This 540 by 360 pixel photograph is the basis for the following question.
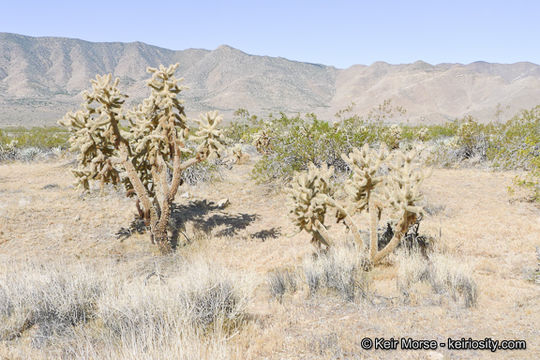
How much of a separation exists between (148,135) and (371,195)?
551cm

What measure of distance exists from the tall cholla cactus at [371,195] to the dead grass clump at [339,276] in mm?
545

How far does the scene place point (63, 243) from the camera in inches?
347

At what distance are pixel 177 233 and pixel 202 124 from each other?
123 inches

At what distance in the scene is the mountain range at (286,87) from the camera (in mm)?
94000

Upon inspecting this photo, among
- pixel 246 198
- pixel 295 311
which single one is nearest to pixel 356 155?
pixel 295 311

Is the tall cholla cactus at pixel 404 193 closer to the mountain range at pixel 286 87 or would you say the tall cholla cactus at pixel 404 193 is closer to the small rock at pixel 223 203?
the small rock at pixel 223 203

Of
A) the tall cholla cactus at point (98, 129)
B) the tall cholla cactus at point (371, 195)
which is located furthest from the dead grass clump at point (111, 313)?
the tall cholla cactus at point (98, 129)

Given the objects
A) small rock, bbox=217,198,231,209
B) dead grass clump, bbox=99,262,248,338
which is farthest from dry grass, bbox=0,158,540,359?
small rock, bbox=217,198,231,209

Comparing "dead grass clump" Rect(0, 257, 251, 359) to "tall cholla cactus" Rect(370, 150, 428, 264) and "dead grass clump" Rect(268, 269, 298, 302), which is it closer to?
"dead grass clump" Rect(268, 269, 298, 302)

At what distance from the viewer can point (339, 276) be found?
521cm

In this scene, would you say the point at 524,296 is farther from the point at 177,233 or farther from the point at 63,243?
the point at 63,243

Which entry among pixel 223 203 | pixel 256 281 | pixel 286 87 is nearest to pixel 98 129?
pixel 223 203

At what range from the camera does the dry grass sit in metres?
3.67

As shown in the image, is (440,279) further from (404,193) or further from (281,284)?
(281,284)
